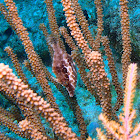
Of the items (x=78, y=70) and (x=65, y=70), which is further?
(x=78, y=70)

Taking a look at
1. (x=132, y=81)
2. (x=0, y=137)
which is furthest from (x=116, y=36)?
(x=0, y=137)

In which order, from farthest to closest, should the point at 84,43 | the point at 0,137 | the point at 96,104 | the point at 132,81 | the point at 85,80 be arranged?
the point at 96,104
the point at 85,80
the point at 0,137
the point at 84,43
the point at 132,81

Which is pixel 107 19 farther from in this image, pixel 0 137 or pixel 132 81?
pixel 0 137

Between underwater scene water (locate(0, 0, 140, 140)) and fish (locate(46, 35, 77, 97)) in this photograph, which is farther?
fish (locate(46, 35, 77, 97))

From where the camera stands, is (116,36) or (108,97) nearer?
(108,97)

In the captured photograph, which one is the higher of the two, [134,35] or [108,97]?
[134,35]

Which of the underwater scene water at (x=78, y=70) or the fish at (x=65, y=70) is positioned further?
Answer: the fish at (x=65, y=70)

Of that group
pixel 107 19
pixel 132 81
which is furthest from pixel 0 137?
pixel 107 19

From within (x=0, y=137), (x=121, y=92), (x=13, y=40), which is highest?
(x=13, y=40)

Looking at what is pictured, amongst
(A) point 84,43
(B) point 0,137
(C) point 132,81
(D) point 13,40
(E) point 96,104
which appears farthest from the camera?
(D) point 13,40
